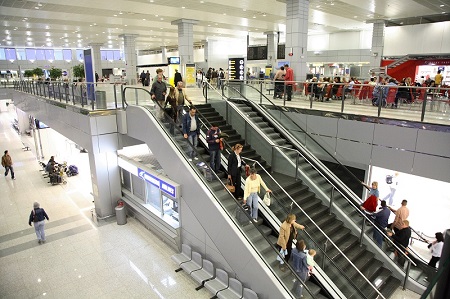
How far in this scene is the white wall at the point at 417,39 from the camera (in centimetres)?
1908

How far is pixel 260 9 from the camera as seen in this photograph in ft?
57.7

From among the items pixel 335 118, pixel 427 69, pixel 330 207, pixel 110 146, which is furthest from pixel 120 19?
pixel 427 69

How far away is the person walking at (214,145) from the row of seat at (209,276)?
2.37 meters

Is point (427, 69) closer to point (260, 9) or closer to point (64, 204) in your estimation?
point (260, 9)

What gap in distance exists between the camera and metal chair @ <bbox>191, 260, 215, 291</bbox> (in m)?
7.22

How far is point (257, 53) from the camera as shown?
26.5 meters

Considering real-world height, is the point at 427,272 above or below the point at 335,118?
below

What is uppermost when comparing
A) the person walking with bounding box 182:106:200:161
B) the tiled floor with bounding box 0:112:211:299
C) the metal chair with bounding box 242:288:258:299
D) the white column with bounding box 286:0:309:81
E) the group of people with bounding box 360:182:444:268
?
the white column with bounding box 286:0:309:81

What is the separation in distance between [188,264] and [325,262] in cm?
348

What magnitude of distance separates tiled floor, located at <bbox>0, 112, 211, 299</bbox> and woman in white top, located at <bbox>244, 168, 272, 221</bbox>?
2.31 metres

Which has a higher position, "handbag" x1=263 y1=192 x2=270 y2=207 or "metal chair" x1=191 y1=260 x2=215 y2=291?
"handbag" x1=263 y1=192 x2=270 y2=207

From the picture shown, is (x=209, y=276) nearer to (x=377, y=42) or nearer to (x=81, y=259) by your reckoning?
(x=81, y=259)

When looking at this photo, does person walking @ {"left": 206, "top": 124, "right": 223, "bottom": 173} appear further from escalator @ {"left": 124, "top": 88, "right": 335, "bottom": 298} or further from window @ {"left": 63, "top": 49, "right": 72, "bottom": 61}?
window @ {"left": 63, "top": 49, "right": 72, "bottom": 61}

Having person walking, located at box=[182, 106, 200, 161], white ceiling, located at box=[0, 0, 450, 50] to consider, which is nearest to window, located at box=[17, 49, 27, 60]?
white ceiling, located at box=[0, 0, 450, 50]
